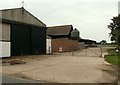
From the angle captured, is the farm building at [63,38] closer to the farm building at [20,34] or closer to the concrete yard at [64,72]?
the farm building at [20,34]

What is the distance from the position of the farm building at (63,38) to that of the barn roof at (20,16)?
17.1m

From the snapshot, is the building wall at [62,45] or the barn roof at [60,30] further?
the barn roof at [60,30]

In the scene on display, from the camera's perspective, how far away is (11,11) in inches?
1302

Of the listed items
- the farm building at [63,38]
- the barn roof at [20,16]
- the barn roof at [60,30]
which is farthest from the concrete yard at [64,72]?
the barn roof at [60,30]

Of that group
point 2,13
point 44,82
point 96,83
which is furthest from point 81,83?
point 2,13

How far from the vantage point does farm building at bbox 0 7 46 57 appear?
30.3 m

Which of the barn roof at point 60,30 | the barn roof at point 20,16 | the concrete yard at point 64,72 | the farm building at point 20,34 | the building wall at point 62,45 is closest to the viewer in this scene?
the concrete yard at point 64,72

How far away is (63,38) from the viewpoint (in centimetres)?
6831

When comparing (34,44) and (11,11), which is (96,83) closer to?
(11,11)

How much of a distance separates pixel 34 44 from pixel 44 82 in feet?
81.6

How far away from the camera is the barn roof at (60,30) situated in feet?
233

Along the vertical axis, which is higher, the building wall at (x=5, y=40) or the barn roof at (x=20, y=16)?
the barn roof at (x=20, y=16)

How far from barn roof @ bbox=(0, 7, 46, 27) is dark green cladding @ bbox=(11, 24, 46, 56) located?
2.67ft

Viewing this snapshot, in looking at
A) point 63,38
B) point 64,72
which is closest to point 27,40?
point 64,72
